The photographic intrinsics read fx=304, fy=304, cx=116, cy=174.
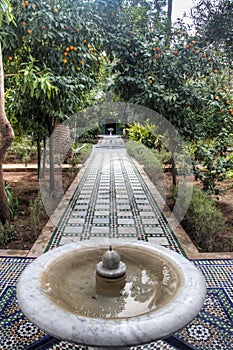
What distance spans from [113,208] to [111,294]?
2378mm

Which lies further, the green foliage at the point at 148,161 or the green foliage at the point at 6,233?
the green foliage at the point at 148,161

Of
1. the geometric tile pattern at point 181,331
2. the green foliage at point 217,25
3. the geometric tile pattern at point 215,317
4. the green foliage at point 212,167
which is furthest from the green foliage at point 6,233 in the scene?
the green foliage at point 217,25

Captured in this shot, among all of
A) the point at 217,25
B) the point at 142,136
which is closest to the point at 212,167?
the point at 217,25

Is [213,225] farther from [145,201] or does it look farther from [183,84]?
[183,84]

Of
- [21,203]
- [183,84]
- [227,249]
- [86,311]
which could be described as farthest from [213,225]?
[21,203]

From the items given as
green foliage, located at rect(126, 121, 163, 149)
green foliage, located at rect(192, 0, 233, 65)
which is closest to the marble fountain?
green foliage, located at rect(192, 0, 233, 65)

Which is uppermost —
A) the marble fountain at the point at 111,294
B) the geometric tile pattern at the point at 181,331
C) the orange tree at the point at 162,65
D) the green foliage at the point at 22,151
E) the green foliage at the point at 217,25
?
the green foliage at the point at 217,25

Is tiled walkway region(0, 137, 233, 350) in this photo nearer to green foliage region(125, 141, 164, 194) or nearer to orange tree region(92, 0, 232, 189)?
green foliage region(125, 141, 164, 194)

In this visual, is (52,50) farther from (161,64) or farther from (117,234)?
(117,234)

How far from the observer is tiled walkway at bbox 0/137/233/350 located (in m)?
1.69

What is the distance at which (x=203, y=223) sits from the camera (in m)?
3.07

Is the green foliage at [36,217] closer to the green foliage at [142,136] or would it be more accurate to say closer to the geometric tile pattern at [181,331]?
the geometric tile pattern at [181,331]

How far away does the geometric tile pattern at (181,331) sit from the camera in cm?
164

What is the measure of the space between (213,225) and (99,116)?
5.44 feet
